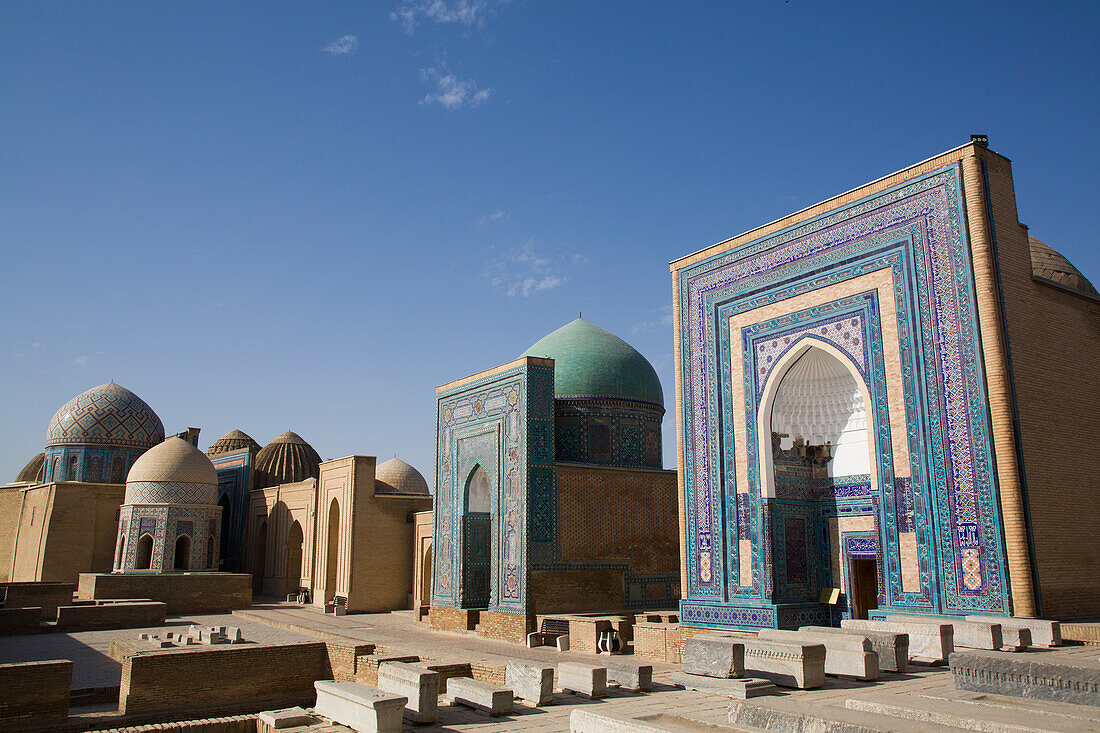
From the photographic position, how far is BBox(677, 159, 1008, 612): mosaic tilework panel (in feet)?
27.4

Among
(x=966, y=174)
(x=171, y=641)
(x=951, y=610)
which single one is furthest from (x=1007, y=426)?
(x=171, y=641)

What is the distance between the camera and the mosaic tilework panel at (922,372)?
8.35 meters

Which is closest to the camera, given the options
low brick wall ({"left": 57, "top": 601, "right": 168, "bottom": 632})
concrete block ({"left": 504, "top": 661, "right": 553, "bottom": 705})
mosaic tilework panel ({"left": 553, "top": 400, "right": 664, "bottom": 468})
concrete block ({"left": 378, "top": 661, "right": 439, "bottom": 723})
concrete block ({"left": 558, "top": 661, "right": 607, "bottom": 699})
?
concrete block ({"left": 378, "top": 661, "right": 439, "bottom": 723})

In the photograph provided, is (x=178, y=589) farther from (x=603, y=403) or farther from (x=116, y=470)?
(x=603, y=403)

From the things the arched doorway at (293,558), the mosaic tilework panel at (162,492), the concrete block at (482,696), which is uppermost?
the mosaic tilework panel at (162,492)

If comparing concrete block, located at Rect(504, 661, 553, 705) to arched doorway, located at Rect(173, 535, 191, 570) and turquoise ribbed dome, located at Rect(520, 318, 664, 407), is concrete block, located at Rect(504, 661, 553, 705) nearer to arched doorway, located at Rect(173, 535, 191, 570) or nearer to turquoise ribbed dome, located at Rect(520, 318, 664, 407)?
turquoise ribbed dome, located at Rect(520, 318, 664, 407)

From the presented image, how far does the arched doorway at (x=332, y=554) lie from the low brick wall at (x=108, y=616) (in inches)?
168

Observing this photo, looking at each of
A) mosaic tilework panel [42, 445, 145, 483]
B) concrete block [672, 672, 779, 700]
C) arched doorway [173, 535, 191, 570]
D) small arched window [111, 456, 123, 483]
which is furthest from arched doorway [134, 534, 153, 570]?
concrete block [672, 672, 779, 700]

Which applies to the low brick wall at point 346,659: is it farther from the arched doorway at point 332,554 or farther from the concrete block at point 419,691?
the arched doorway at point 332,554

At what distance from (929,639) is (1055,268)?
627 centimetres

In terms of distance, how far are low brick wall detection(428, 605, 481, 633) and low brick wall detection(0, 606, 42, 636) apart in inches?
279

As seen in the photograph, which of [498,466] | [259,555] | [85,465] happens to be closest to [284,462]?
[259,555]

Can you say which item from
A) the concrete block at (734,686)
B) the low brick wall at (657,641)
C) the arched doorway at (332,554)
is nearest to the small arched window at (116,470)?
the arched doorway at (332,554)

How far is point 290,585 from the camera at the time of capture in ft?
77.6
